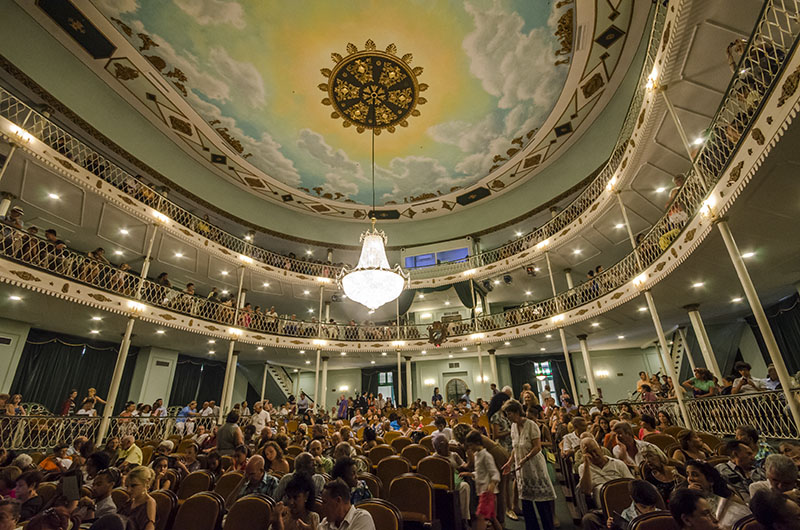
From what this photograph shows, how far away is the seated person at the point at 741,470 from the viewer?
2885 mm

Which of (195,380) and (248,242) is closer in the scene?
(248,242)

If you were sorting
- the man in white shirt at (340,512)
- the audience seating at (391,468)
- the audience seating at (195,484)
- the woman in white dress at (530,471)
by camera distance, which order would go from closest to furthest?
the man in white shirt at (340,512) < the woman in white dress at (530,471) < the audience seating at (195,484) < the audience seating at (391,468)

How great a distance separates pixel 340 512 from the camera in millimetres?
2355

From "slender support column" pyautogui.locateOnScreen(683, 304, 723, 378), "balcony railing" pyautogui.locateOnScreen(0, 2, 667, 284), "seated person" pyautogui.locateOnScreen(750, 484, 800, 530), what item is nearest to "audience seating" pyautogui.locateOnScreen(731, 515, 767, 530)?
"seated person" pyautogui.locateOnScreen(750, 484, 800, 530)

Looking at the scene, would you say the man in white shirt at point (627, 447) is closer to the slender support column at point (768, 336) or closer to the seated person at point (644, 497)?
the seated person at point (644, 497)

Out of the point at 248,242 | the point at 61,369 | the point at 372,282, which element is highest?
the point at 248,242

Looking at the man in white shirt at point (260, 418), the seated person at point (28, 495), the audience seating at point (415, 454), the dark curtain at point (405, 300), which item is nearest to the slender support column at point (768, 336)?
the audience seating at point (415, 454)

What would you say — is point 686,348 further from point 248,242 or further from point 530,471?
point 248,242

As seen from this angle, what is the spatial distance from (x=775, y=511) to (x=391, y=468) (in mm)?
3591

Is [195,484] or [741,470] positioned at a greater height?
[741,470]

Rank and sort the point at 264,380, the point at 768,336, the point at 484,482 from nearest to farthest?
the point at 484,482 < the point at 768,336 < the point at 264,380

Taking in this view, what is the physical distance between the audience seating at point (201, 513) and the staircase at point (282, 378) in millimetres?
15527

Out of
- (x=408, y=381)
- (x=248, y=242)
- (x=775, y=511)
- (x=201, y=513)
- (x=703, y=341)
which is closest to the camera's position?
(x=775, y=511)

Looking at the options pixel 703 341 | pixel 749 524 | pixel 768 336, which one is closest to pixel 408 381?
pixel 703 341
